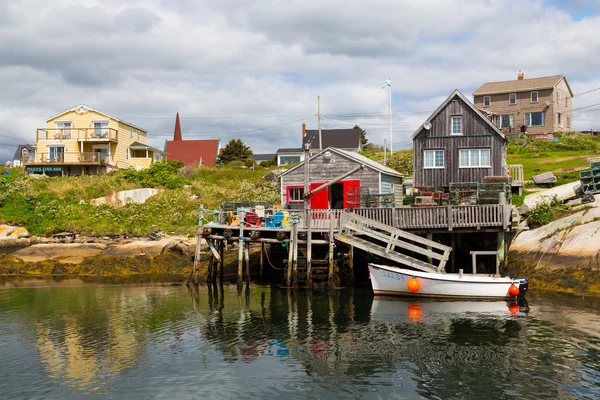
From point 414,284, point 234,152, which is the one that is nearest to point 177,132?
point 234,152

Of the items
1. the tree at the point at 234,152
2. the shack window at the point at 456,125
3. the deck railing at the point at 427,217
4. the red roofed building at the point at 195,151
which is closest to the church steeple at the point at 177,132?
the red roofed building at the point at 195,151

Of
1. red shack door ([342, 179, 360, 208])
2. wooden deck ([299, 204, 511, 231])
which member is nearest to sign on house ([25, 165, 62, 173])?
red shack door ([342, 179, 360, 208])

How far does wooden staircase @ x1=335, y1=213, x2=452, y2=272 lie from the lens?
88.6ft

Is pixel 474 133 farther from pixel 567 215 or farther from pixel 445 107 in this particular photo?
pixel 567 215

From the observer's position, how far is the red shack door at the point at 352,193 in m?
32.3

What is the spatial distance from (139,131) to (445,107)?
4001 centimetres

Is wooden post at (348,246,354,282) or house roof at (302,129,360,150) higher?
house roof at (302,129,360,150)

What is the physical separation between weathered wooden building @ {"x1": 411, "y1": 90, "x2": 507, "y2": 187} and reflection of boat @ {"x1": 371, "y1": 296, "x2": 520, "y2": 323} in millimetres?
13618

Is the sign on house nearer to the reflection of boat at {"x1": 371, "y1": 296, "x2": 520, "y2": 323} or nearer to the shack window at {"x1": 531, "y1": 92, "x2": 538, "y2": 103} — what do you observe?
the reflection of boat at {"x1": 371, "y1": 296, "x2": 520, "y2": 323}

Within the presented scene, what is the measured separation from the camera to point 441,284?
84.7ft

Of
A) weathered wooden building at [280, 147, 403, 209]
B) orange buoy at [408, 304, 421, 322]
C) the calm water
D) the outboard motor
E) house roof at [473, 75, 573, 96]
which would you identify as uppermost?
house roof at [473, 75, 573, 96]

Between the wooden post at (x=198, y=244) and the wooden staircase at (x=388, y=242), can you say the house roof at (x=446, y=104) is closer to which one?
Answer: the wooden staircase at (x=388, y=242)

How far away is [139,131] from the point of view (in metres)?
65.9

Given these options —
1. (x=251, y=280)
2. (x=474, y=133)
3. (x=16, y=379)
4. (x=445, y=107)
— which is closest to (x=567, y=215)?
(x=474, y=133)
